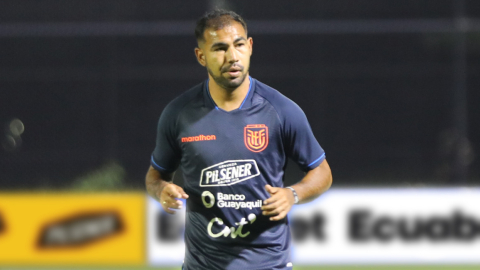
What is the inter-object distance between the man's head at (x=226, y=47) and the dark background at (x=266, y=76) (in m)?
9.88

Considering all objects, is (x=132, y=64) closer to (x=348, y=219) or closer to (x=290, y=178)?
(x=290, y=178)

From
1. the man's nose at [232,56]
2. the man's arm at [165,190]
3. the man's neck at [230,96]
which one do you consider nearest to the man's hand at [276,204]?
the man's arm at [165,190]

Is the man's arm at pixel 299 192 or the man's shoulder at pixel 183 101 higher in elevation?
the man's shoulder at pixel 183 101

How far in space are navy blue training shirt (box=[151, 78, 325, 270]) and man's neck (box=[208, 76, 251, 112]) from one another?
25mm

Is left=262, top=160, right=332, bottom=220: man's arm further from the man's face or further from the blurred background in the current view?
the blurred background

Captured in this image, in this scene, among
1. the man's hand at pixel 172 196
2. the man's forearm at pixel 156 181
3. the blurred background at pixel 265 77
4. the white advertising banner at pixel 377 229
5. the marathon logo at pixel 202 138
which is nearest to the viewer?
the man's hand at pixel 172 196

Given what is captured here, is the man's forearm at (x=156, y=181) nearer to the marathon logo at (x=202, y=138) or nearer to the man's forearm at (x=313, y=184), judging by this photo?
the marathon logo at (x=202, y=138)

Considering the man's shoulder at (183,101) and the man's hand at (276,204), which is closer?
the man's hand at (276,204)

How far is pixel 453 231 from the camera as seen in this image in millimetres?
8734

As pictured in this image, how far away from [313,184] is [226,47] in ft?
2.56

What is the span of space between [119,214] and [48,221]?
84 cm

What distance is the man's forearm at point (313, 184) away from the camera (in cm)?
354

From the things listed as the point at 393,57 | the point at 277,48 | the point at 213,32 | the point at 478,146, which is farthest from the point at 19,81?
the point at 213,32

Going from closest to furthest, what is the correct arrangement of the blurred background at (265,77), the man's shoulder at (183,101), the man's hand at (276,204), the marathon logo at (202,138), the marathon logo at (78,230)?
the man's hand at (276,204), the marathon logo at (202,138), the man's shoulder at (183,101), the marathon logo at (78,230), the blurred background at (265,77)
